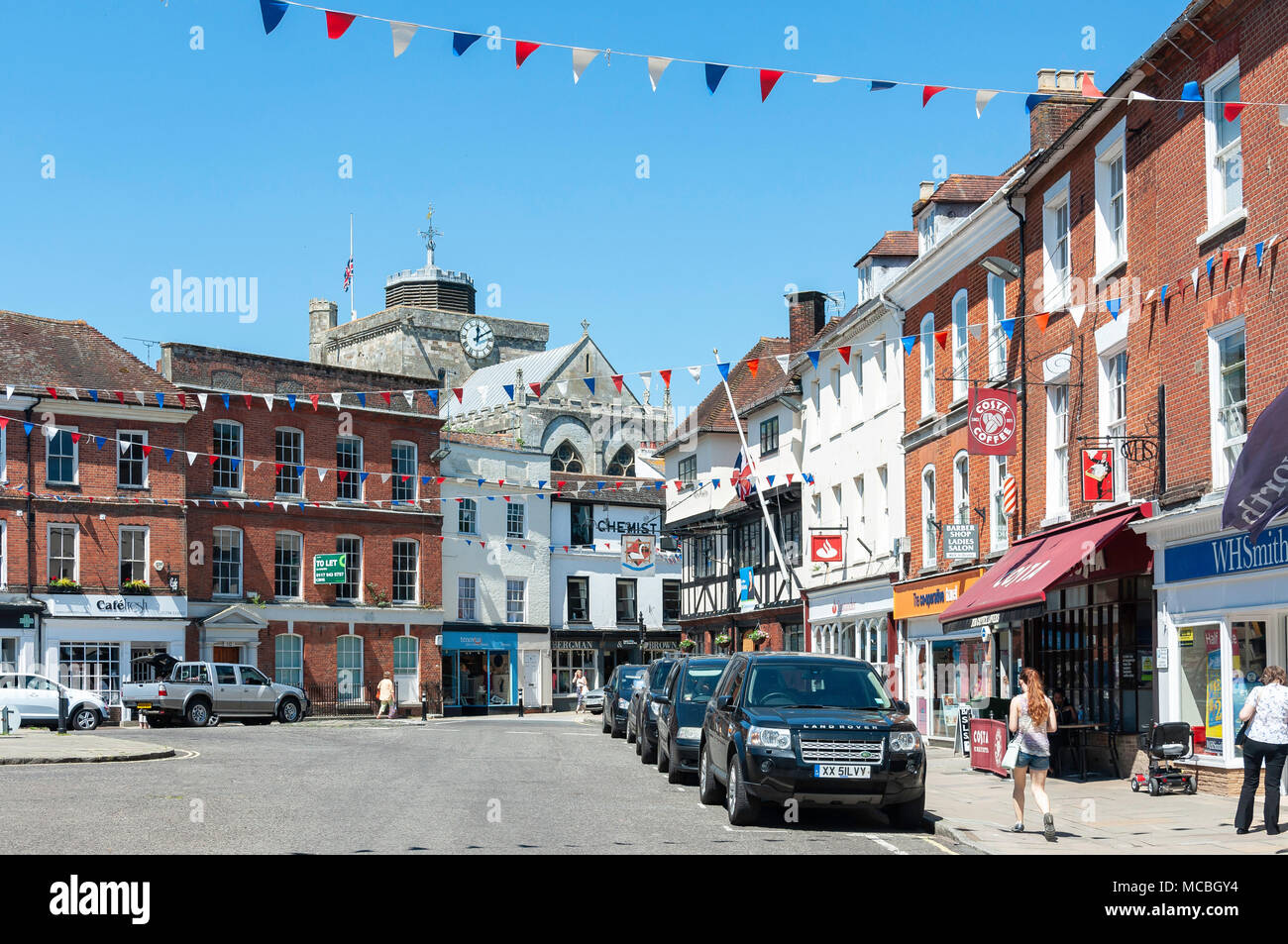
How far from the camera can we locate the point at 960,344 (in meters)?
28.2

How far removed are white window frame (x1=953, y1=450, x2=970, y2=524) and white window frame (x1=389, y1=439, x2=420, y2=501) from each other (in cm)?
2804

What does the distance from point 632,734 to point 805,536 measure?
461 inches

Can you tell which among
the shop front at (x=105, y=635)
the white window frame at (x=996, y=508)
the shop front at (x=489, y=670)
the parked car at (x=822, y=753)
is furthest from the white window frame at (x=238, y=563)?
the parked car at (x=822, y=753)

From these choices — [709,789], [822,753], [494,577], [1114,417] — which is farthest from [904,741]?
[494,577]

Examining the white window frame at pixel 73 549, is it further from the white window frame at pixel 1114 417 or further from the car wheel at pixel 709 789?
the white window frame at pixel 1114 417

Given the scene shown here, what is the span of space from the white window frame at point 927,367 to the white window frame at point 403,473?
86.4 feet

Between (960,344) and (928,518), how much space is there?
13.7ft

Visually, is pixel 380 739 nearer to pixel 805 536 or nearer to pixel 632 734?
pixel 632 734

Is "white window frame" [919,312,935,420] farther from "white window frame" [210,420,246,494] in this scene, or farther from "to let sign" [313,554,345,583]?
"white window frame" [210,420,246,494]

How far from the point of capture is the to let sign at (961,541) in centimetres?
2666

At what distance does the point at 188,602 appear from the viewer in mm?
46438

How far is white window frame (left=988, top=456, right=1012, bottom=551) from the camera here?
84.4 ft

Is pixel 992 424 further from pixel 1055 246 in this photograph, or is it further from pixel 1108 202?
pixel 1108 202
